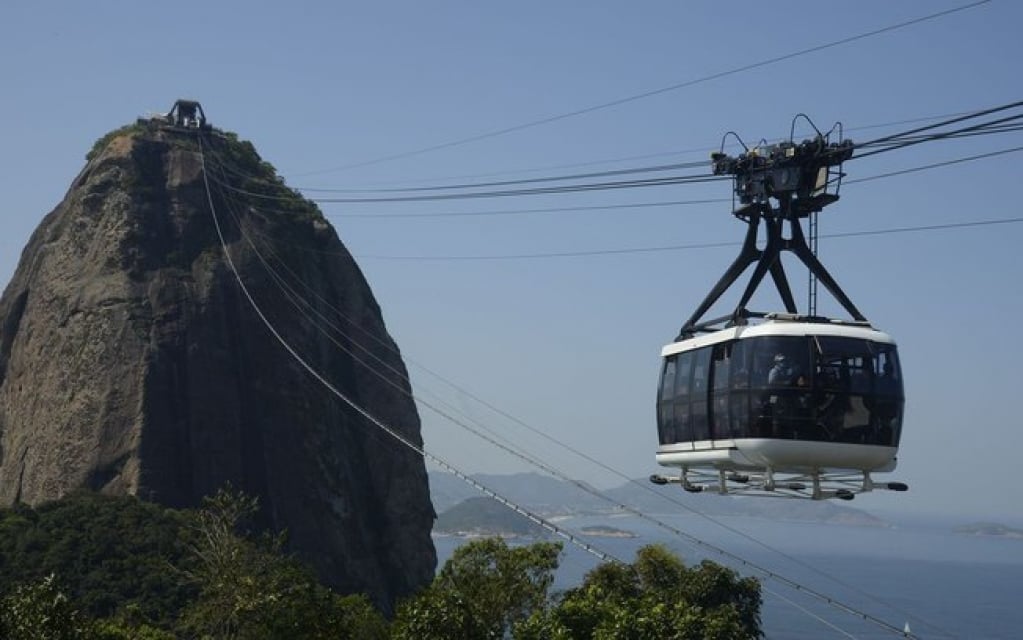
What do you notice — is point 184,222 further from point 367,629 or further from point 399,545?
point 367,629

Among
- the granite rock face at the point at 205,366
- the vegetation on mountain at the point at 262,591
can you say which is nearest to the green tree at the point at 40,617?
the vegetation on mountain at the point at 262,591

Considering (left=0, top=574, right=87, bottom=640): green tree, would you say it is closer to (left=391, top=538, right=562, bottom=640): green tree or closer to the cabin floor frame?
(left=391, top=538, right=562, bottom=640): green tree

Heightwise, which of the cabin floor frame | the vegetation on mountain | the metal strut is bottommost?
the vegetation on mountain

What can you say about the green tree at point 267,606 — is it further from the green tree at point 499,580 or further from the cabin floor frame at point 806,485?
the cabin floor frame at point 806,485

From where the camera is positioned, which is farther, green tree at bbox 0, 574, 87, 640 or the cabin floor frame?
green tree at bbox 0, 574, 87, 640

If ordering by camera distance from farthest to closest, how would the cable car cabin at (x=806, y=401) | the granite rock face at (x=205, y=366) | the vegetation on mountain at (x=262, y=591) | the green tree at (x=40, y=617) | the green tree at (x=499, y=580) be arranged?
the granite rock face at (x=205, y=366), the green tree at (x=499, y=580), the vegetation on mountain at (x=262, y=591), the green tree at (x=40, y=617), the cable car cabin at (x=806, y=401)

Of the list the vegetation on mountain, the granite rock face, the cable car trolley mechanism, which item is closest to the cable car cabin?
the cable car trolley mechanism
